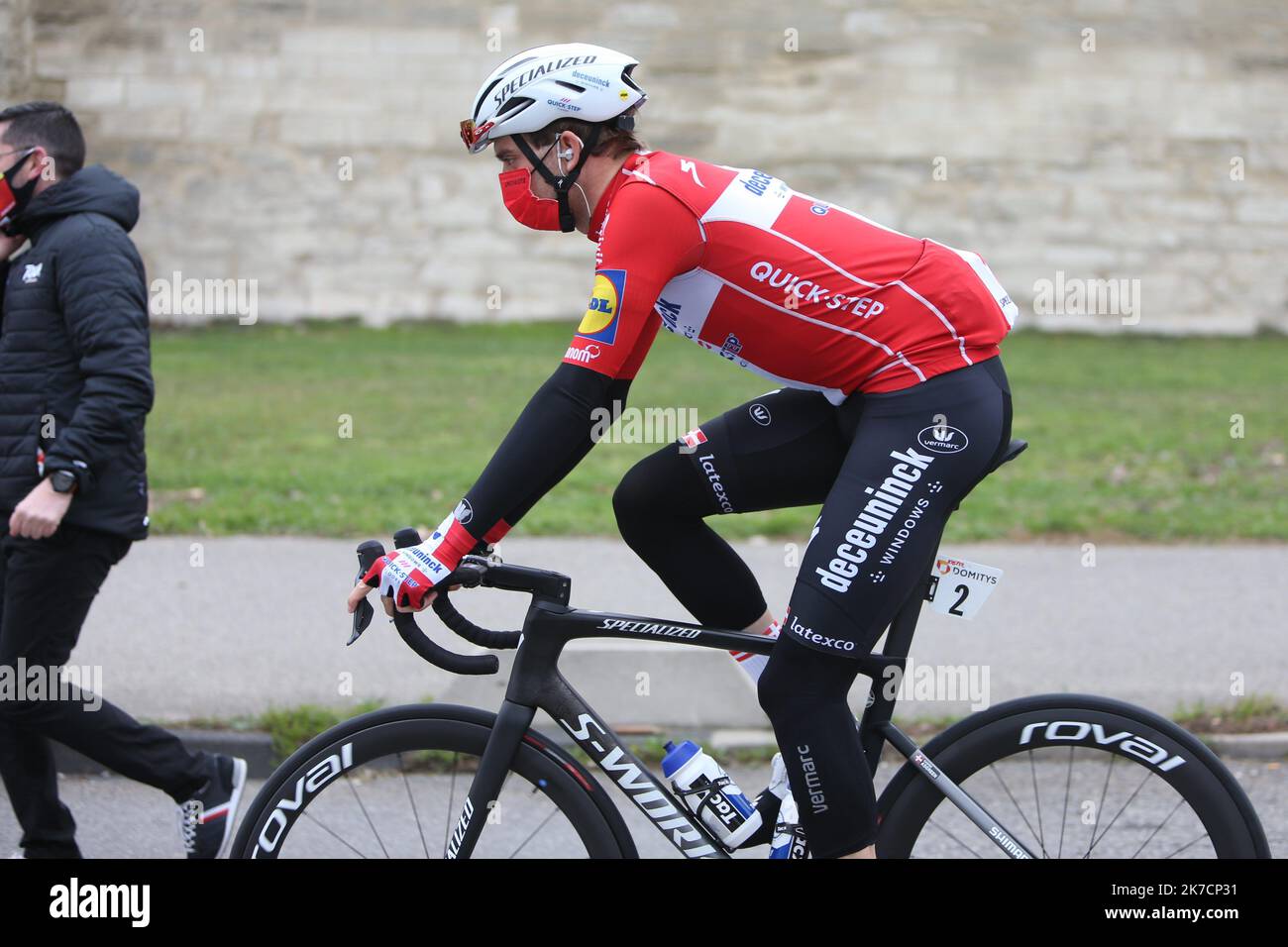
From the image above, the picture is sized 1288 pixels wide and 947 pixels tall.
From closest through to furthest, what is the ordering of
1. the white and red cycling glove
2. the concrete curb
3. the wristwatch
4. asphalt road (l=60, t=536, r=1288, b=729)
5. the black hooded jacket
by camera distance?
the white and red cycling glove < the wristwatch < the black hooded jacket < the concrete curb < asphalt road (l=60, t=536, r=1288, b=729)

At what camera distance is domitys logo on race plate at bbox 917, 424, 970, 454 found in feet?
9.38

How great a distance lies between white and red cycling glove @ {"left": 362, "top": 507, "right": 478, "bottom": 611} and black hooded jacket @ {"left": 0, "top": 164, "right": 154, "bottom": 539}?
1.34 m

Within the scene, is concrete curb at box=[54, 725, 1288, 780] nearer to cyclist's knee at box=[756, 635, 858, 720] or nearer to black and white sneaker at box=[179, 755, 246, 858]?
black and white sneaker at box=[179, 755, 246, 858]

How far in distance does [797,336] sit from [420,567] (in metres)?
0.92

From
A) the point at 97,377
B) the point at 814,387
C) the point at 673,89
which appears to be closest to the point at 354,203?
the point at 673,89

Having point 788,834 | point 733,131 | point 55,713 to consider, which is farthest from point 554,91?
point 733,131

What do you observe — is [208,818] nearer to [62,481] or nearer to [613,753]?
[62,481]

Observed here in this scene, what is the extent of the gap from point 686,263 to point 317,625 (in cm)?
404

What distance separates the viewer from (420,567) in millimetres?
2715

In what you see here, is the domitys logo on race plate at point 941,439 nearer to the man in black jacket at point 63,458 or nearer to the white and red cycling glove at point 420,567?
the white and red cycling glove at point 420,567

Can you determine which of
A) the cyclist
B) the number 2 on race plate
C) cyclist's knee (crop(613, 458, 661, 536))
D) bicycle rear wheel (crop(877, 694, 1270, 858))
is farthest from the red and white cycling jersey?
bicycle rear wheel (crop(877, 694, 1270, 858))

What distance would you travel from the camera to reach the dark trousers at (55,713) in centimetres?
364

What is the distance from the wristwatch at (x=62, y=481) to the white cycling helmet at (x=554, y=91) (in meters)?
1.53
